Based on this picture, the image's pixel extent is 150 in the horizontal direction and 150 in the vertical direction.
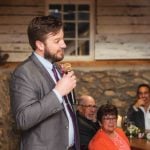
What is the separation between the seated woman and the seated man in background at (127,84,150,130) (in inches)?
42.0

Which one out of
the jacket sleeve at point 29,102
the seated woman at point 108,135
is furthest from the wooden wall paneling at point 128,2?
the jacket sleeve at point 29,102

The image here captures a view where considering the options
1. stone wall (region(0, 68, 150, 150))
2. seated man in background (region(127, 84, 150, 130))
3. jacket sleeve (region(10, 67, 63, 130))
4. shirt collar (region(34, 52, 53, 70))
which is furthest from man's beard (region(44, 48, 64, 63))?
stone wall (region(0, 68, 150, 150))

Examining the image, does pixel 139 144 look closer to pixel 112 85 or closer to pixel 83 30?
pixel 112 85

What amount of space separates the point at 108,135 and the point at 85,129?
15.4 inches

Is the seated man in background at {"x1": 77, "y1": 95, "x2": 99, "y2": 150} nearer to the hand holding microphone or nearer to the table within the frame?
the table

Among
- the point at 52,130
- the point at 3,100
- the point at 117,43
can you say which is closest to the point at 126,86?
the point at 117,43

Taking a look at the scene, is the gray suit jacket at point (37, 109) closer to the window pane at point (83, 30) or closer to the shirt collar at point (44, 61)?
the shirt collar at point (44, 61)

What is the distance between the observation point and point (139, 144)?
4.89m

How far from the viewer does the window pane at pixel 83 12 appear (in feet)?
23.4

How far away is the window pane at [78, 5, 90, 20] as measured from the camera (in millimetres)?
7121

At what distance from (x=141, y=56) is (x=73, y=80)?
4751 mm

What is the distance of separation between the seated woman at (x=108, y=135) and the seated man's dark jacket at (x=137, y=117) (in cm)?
107

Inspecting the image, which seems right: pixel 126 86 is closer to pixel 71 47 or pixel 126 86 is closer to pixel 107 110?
pixel 71 47

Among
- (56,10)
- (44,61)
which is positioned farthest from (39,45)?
(56,10)
